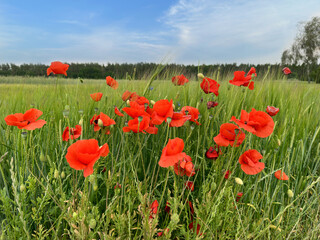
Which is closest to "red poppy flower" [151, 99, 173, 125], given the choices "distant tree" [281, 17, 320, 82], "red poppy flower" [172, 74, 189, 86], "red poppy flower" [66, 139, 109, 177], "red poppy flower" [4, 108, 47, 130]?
"red poppy flower" [66, 139, 109, 177]

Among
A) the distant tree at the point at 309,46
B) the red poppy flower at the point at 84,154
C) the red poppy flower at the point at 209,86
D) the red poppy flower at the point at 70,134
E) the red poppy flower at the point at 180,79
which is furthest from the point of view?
the distant tree at the point at 309,46

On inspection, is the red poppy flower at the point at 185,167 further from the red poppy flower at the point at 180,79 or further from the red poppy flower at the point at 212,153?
the red poppy flower at the point at 180,79

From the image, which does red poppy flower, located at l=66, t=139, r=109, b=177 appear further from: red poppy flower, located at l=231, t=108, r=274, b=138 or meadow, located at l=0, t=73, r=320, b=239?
red poppy flower, located at l=231, t=108, r=274, b=138

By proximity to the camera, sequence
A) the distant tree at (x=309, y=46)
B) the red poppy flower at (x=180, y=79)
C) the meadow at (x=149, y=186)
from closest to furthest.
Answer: the meadow at (x=149, y=186)
the red poppy flower at (x=180, y=79)
the distant tree at (x=309, y=46)

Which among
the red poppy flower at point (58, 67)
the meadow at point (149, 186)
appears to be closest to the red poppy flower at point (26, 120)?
the meadow at point (149, 186)

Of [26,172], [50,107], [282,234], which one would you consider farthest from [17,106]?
[282,234]

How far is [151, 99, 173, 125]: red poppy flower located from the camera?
3.14 ft

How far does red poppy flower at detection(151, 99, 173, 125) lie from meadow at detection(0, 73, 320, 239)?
0.08m

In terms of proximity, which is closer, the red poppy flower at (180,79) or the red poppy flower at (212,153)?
the red poppy flower at (212,153)

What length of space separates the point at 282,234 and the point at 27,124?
122 cm

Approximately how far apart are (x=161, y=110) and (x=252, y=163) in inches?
16.1

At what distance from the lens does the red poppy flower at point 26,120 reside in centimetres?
96

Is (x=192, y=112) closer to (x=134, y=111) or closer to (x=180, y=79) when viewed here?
(x=134, y=111)

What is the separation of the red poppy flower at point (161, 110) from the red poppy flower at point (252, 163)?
0.35 m
